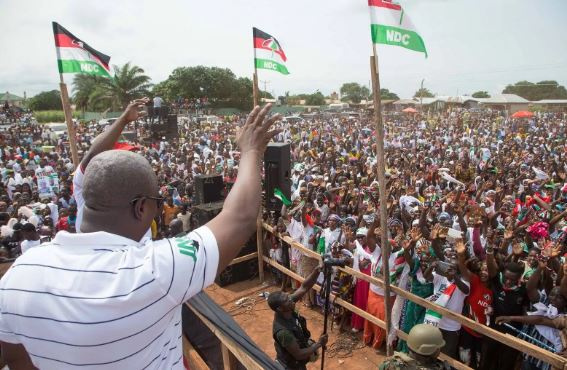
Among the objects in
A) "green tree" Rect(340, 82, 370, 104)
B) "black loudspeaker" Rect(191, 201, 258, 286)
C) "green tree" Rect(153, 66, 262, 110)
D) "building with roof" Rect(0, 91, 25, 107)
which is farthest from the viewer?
"green tree" Rect(340, 82, 370, 104)

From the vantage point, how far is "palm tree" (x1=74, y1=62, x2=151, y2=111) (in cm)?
3584

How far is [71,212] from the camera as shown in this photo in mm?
8242

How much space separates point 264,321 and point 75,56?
511cm

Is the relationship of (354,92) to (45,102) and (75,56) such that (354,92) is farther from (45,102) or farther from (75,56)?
(75,56)

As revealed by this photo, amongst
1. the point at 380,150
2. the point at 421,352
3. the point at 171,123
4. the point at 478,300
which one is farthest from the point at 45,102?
the point at 421,352

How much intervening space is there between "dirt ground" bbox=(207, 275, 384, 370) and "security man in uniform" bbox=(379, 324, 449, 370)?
8.70ft

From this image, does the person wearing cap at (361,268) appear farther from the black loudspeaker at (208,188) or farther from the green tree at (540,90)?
the green tree at (540,90)

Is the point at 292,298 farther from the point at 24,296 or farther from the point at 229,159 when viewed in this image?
the point at 229,159

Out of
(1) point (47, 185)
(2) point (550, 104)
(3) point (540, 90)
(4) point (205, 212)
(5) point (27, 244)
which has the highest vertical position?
(3) point (540, 90)

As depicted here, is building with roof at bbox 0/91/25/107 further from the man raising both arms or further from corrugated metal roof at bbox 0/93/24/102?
the man raising both arms

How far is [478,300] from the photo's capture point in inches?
175

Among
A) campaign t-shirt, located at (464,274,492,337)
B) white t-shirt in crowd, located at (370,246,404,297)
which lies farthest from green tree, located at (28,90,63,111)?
campaign t-shirt, located at (464,274,492,337)

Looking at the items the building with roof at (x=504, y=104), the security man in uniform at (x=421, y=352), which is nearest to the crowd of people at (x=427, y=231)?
the security man in uniform at (x=421, y=352)

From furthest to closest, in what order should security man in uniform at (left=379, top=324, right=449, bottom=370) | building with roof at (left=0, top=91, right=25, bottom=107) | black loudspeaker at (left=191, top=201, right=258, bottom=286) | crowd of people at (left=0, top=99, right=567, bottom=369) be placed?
building with roof at (left=0, top=91, right=25, bottom=107), black loudspeaker at (left=191, top=201, right=258, bottom=286), crowd of people at (left=0, top=99, right=567, bottom=369), security man in uniform at (left=379, top=324, right=449, bottom=370)
